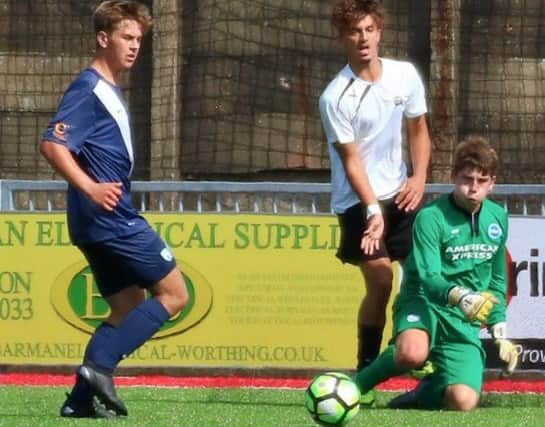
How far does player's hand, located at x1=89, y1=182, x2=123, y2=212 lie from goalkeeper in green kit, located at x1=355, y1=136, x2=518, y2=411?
1422 mm

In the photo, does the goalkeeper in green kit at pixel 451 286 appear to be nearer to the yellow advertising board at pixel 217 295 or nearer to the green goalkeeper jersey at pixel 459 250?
the green goalkeeper jersey at pixel 459 250

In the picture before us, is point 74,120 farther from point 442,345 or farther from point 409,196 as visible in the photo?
point 442,345

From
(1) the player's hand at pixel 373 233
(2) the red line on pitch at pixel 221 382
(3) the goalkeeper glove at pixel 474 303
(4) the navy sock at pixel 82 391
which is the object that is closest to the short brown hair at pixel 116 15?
(1) the player's hand at pixel 373 233

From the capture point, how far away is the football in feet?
23.5

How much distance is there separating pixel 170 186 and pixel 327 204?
939mm

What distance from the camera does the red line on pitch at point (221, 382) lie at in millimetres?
10031

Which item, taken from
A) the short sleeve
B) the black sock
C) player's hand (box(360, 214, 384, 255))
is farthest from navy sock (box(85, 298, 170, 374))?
the black sock

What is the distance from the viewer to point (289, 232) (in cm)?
1058

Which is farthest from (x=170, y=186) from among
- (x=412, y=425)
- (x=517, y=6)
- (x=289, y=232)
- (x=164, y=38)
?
(x=412, y=425)

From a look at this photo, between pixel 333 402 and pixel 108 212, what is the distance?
123 centimetres

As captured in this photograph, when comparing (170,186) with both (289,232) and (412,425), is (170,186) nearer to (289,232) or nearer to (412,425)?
(289,232)

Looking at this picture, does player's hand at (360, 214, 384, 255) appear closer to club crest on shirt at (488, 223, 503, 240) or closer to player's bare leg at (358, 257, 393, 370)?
player's bare leg at (358, 257, 393, 370)

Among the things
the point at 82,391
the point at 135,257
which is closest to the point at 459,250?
the point at 135,257

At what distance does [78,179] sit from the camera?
24.2ft
